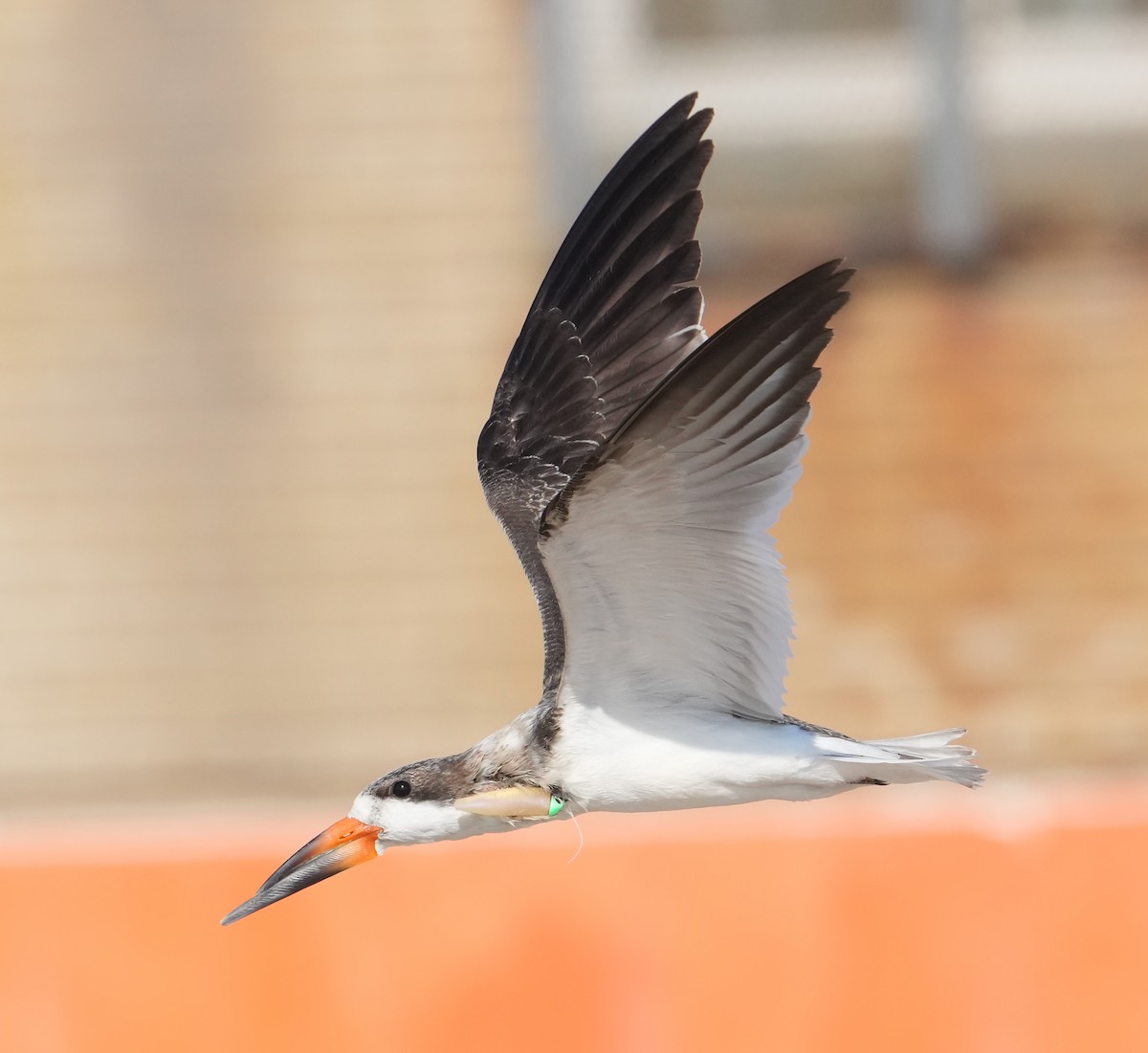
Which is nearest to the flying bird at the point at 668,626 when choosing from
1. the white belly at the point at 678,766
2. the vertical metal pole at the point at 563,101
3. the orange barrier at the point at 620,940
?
the white belly at the point at 678,766

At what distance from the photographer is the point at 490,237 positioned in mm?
7004

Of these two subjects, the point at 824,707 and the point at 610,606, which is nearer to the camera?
the point at 610,606

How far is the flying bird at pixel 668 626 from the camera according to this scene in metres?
2.76

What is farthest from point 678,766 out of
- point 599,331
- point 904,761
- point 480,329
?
point 480,329

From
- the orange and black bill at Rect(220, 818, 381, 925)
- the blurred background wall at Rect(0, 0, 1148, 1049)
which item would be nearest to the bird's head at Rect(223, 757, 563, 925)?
the orange and black bill at Rect(220, 818, 381, 925)

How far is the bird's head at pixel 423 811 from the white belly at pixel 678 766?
89 mm

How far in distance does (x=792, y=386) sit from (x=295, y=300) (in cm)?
464

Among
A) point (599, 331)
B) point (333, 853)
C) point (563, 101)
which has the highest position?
point (563, 101)

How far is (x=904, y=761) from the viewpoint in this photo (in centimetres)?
292

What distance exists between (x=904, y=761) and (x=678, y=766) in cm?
41

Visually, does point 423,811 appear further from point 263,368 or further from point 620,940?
point 263,368

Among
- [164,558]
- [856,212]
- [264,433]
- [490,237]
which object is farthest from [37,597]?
[856,212]

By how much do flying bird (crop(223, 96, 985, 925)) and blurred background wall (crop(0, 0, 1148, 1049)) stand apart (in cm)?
365

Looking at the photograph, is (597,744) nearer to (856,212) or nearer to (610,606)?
(610,606)
